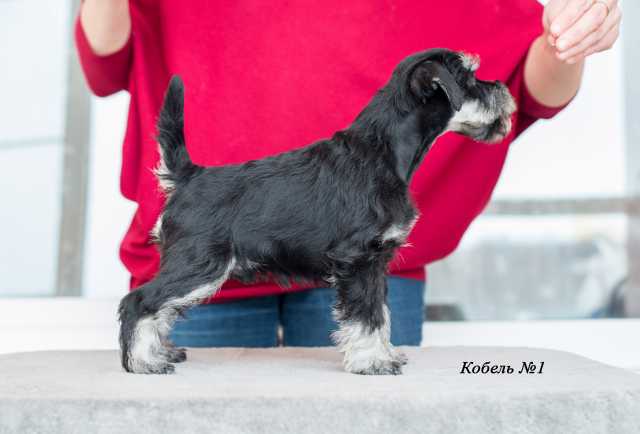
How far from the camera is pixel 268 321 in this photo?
2.21m

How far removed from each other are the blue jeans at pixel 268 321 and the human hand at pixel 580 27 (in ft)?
2.84

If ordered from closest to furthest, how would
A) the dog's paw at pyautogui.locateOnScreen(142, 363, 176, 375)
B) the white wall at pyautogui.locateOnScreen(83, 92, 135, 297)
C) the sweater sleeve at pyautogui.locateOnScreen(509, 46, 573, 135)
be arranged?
the dog's paw at pyautogui.locateOnScreen(142, 363, 176, 375), the sweater sleeve at pyautogui.locateOnScreen(509, 46, 573, 135), the white wall at pyautogui.locateOnScreen(83, 92, 135, 297)

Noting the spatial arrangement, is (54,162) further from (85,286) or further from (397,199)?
(397,199)

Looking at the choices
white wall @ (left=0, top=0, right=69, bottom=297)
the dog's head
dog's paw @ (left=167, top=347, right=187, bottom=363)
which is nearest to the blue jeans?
dog's paw @ (left=167, top=347, right=187, bottom=363)

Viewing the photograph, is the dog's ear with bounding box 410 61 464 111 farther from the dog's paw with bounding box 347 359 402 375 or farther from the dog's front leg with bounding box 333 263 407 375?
the dog's paw with bounding box 347 359 402 375

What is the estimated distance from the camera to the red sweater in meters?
2.17

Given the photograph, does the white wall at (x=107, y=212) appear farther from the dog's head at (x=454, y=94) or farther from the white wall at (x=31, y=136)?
the dog's head at (x=454, y=94)

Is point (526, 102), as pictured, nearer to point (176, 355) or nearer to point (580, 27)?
point (580, 27)

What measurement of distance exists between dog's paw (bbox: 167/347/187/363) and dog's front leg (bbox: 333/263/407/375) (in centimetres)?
41

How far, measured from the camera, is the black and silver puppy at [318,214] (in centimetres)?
158

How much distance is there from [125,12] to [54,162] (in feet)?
A: 5.14

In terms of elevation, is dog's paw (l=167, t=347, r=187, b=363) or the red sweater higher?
the red sweater

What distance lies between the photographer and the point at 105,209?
3.35m

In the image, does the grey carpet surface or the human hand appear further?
the human hand
